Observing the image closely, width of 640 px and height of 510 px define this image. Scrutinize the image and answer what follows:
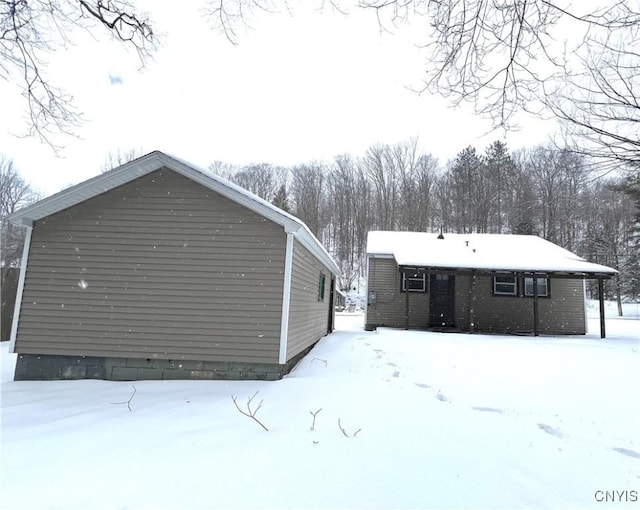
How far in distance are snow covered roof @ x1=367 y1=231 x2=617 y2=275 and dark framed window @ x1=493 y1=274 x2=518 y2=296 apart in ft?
3.44

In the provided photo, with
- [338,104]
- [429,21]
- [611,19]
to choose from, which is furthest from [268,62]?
[611,19]

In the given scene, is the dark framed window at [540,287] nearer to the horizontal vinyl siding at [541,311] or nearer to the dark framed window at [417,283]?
the horizontal vinyl siding at [541,311]

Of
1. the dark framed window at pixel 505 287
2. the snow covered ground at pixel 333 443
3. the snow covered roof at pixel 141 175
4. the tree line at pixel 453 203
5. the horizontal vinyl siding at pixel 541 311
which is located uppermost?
the tree line at pixel 453 203

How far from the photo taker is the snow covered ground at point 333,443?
263 cm

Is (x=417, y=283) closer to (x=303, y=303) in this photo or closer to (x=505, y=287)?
(x=505, y=287)

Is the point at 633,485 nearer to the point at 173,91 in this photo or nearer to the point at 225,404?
the point at 225,404

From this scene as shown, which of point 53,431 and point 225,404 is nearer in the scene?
point 53,431

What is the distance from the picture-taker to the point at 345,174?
3631cm

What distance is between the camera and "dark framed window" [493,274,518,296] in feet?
44.5

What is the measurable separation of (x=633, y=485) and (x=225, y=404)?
163 inches

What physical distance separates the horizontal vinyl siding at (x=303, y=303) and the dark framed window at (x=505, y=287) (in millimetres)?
7222

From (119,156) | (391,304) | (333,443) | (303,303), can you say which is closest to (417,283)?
(391,304)

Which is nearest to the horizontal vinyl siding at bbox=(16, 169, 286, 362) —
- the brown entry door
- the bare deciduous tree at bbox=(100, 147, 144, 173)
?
the brown entry door

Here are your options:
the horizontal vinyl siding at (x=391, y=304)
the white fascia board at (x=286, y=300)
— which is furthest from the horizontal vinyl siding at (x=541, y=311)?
the white fascia board at (x=286, y=300)
